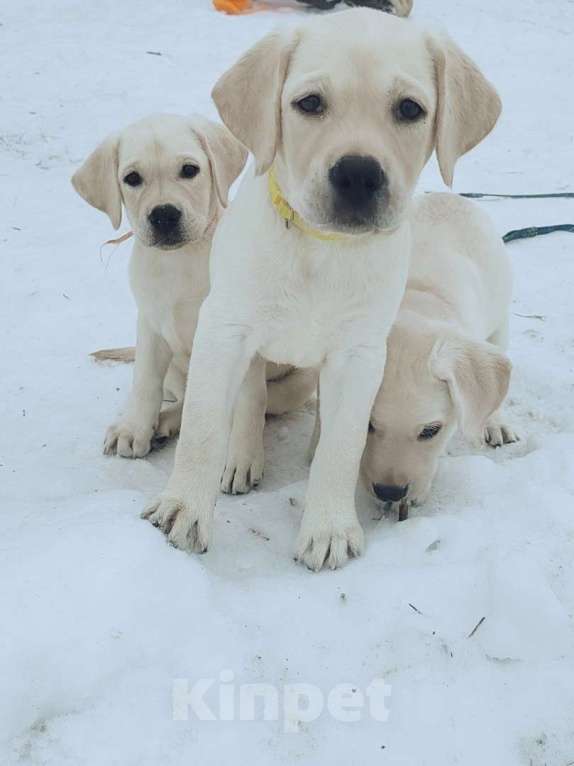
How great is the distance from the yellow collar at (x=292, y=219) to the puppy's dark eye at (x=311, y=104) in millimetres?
268

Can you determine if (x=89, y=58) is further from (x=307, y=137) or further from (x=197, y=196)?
(x=307, y=137)

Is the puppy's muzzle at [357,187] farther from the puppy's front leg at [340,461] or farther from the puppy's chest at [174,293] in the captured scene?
the puppy's chest at [174,293]

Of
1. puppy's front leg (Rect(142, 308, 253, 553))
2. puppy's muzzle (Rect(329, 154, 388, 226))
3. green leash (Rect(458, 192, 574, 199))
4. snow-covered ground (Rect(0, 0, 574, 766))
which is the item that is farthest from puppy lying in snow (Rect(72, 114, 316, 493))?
green leash (Rect(458, 192, 574, 199))

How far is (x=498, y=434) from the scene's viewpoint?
12.7 feet

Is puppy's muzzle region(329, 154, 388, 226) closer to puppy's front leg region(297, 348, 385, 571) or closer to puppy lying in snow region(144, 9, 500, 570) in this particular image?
puppy lying in snow region(144, 9, 500, 570)

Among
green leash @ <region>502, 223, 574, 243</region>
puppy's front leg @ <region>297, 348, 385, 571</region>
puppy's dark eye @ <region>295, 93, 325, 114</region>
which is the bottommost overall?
green leash @ <region>502, 223, 574, 243</region>

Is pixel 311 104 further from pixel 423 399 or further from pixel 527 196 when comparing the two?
pixel 527 196

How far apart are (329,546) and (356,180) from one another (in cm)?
119

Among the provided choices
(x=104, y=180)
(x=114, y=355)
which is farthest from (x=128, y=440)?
(x=104, y=180)

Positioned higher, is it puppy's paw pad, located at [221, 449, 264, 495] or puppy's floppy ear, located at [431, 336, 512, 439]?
puppy's floppy ear, located at [431, 336, 512, 439]

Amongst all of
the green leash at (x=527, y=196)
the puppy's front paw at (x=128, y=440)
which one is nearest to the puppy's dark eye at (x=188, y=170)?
the puppy's front paw at (x=128, y=440)

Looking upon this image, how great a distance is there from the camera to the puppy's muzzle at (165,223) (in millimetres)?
3395

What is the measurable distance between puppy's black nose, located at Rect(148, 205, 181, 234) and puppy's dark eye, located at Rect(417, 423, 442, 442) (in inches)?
49.6

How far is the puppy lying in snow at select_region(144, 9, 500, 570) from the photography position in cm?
248
